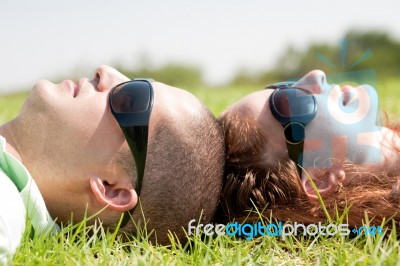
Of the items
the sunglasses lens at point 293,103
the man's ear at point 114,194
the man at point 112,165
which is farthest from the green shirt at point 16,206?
the sunglasses lens at point 293,103

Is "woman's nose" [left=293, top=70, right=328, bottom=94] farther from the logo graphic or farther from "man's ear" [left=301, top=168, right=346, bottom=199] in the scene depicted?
"man's ear" [left=301, top=168, right=346, bottom=199]

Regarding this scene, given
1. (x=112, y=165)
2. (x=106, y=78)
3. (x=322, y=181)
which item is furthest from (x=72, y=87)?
(x=322, y=181)

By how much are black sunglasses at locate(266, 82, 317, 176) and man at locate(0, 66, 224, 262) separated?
448mm

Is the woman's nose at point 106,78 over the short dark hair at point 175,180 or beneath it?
over

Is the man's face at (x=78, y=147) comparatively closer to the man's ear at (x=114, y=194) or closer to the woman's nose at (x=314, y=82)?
the man's ear at (x=114, y=194)

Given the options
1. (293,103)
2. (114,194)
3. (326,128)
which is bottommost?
(114,194)

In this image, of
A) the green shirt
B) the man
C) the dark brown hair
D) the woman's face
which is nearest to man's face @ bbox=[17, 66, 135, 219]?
the man

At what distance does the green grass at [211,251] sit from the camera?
1.96 metres

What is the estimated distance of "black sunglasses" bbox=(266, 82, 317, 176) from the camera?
8.68ft

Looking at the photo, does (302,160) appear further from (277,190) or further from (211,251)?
(211,251)

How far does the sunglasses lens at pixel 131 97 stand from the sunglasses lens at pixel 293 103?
2.18ft

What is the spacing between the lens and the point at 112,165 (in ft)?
7.83

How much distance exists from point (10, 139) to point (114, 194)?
1.92 feet

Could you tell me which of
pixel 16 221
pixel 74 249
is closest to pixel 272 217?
pixel 74 249
